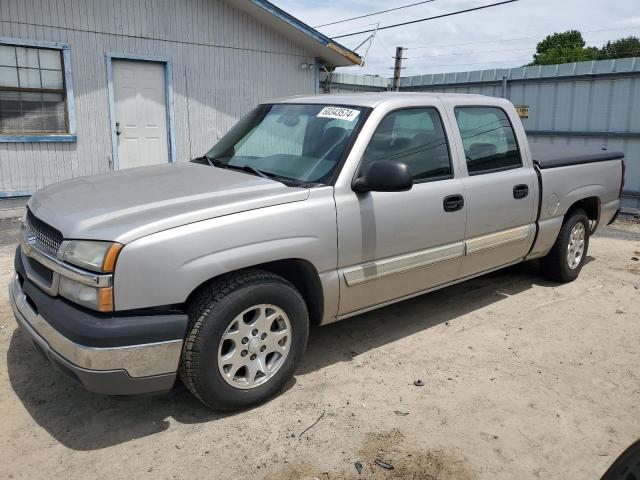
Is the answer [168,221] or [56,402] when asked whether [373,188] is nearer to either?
[168,221]

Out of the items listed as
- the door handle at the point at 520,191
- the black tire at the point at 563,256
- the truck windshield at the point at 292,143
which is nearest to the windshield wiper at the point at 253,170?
the truck windshield at the point at 292,143

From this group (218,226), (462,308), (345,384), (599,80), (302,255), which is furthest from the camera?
(599,80)

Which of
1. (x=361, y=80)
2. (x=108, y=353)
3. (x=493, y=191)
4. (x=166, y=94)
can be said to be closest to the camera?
(x=108, y=353)

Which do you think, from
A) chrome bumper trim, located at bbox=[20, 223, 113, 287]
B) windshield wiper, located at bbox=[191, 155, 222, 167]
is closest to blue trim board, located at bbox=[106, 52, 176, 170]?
windshield wiper, located at bbox=[191, 155, 222, 167]

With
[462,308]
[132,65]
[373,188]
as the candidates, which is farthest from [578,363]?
[132,65]

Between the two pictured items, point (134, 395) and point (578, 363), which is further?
point (578, 363)

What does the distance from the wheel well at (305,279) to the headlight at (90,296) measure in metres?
0.95

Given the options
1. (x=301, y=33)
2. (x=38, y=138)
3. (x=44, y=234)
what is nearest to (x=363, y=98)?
(x=44, y=234)

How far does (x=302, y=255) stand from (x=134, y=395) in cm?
121

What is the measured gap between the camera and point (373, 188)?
3516mm

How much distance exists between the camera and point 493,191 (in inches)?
178

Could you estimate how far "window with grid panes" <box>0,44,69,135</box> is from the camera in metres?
8.15

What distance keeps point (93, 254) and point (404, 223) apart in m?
2.05

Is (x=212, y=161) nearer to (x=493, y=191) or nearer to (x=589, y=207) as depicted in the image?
(x=493, y=191)
